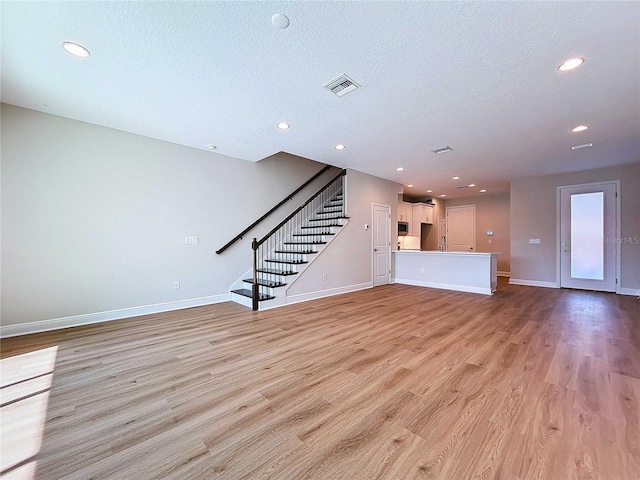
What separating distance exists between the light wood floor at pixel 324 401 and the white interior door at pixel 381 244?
10.4 feet

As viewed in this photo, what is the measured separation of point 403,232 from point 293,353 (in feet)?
Answer: 22.5

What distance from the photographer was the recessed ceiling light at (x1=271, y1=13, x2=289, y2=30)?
6.07ft

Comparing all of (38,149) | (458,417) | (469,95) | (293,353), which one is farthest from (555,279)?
(38,149)

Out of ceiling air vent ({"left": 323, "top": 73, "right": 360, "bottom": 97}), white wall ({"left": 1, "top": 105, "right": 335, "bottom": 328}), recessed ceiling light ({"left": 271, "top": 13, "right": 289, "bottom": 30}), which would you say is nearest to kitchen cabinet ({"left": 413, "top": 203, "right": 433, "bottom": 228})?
white wall ({"left": 1, "top": 105, "right": 335, "bottom": 328})

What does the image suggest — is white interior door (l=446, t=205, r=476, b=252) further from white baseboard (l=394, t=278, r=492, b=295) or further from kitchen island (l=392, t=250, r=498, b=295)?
white baseboard (l=394, t=278, r=492, b=295)

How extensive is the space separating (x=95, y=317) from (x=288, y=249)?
3546mm

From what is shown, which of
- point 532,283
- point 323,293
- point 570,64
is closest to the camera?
point 570,64

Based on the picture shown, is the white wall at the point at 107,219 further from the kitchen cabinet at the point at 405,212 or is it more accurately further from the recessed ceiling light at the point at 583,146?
the recessed ceiling light at the point at 583,146

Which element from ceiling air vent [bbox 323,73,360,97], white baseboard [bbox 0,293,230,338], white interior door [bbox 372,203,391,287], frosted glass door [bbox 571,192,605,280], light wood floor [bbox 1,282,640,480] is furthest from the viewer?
white interior door [bbox 372,203,391,287]

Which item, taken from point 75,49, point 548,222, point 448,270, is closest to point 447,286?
point 448,270

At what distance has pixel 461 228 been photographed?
A: 10.0 meters

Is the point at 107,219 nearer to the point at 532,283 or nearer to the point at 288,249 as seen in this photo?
the point at 288,249

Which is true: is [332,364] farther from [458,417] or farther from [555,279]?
[555,279]

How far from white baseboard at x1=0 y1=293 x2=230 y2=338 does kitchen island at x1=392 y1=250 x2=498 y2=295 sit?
192 inches
